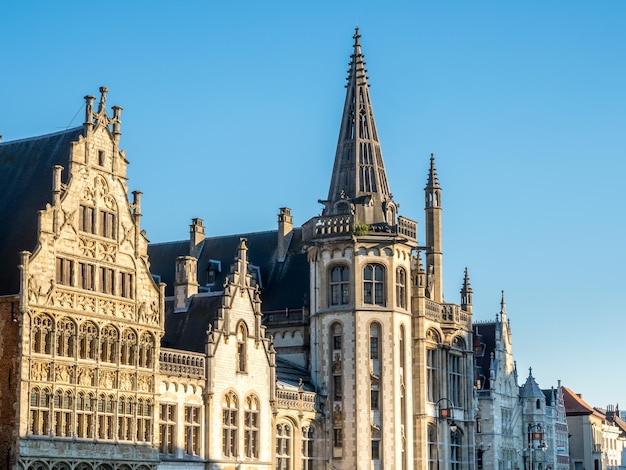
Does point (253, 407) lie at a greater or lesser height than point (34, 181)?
lesser

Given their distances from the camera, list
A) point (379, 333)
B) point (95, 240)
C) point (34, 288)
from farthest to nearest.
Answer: point (379, 333) < point (95, 240) < point (34, 288)

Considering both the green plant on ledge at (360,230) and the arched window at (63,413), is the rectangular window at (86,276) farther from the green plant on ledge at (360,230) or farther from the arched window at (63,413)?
the green plant on ledge at (360,230)

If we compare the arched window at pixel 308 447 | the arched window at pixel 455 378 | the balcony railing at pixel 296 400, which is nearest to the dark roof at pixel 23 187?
the balcony railing at pixel 296 400

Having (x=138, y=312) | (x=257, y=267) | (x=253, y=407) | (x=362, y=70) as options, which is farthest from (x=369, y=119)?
(x=138, y=312)

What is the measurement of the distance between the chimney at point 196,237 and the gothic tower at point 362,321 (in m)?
9.80

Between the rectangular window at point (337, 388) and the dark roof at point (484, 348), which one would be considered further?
the dark roof at point (484, 348)

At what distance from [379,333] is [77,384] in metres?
25.2

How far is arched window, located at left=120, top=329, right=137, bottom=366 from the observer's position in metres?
58.6

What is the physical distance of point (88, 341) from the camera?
185 feet

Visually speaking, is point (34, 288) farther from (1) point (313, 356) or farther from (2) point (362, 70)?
(2) point (362, 70)

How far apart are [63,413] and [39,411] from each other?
5.10ft

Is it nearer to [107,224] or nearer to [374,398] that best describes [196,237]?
[374,398]

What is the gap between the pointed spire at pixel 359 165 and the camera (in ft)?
257

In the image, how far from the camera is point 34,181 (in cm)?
5816
